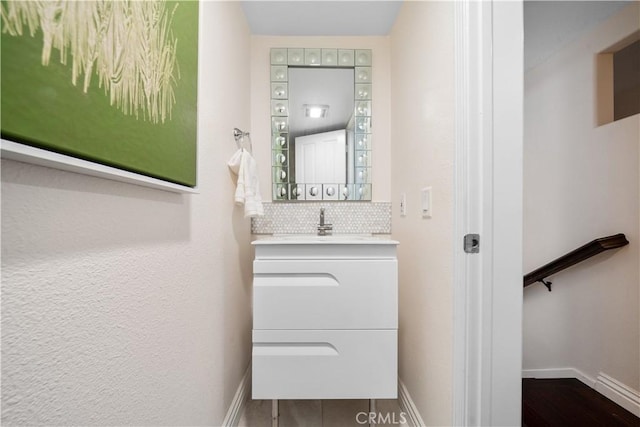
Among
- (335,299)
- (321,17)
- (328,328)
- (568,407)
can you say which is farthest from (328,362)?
(321,17)

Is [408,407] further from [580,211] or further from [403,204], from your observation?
[580,211]

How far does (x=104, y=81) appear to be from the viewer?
437mm

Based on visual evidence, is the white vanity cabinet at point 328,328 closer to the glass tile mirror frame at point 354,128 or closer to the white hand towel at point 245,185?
the white hand towel at point 245,185

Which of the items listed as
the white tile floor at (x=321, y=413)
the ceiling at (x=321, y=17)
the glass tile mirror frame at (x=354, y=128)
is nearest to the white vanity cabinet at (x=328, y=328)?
the white tile floor at (x=321, y=413)

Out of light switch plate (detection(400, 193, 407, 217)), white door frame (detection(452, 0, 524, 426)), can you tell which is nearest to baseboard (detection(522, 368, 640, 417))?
white door frame (detection(452, 0, 524, 426))

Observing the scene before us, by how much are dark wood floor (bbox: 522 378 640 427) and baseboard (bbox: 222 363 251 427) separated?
4.38 ft

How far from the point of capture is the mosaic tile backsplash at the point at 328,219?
5.35 ft

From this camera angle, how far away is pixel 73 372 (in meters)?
0.41

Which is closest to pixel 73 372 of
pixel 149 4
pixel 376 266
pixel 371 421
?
pixel 149 4

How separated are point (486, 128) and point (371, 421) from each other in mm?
1293

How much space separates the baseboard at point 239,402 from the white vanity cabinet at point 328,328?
22 centimetres

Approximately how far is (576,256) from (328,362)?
58.7 inches

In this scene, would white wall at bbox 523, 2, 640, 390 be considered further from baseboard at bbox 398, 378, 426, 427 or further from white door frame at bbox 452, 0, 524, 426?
white door frame at bbox 452, 0, 524, 426

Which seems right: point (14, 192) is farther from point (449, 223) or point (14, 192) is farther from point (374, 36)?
point (374, 36)
